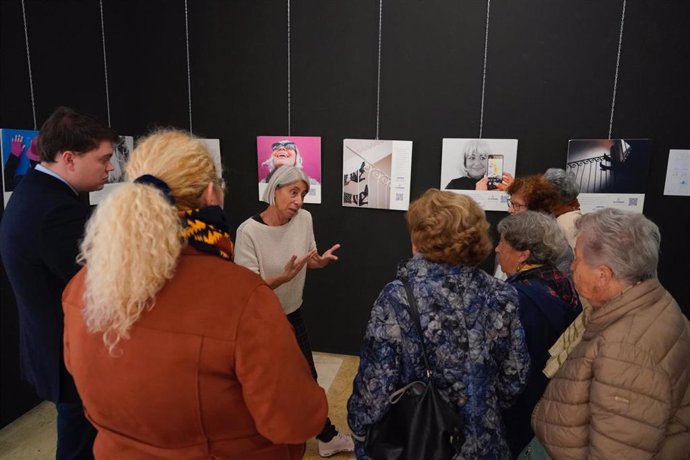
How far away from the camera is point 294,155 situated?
3.94m

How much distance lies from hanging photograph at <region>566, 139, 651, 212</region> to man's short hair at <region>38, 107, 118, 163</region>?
3394mm

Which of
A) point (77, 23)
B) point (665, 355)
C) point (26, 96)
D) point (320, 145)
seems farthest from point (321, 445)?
point (77, 23)

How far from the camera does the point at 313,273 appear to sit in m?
4.11

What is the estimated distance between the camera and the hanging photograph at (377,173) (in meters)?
3.72

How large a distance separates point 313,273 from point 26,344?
2487mm

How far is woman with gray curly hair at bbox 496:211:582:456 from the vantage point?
6.07ft

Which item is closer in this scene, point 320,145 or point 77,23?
point 77,23

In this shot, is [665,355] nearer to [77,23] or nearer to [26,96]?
[26,96]

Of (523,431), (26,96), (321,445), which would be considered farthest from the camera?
(26,96)

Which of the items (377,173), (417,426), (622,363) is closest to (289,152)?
(377,173)

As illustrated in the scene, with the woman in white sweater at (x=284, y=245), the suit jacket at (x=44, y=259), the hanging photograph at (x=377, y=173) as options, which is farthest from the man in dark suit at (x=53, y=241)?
the hanging photograph at (x=377, y=173)

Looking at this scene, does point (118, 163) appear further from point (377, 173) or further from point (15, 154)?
point (377, 173)

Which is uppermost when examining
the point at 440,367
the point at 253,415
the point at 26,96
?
the point at 26,96

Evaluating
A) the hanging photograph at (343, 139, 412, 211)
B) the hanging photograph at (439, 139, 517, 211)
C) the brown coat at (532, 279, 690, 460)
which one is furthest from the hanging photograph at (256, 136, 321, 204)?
the brown coat at (532, 279, 690, 460)
